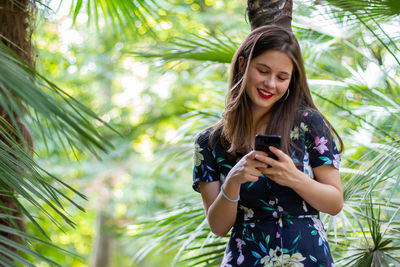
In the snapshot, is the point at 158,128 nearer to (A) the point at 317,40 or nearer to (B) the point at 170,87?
(B) the point at 170,87

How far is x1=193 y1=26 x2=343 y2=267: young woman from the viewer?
4.45 feet

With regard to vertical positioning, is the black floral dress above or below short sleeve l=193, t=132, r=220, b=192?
below

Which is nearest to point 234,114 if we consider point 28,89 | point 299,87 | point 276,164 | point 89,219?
point 299,87

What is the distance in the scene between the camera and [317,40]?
2.74 m

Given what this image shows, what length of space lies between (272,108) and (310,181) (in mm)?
291

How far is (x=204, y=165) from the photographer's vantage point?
153 cm

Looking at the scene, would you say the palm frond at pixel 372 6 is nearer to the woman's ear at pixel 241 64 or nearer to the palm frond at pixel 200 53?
the woman's ear at pixel 241 64

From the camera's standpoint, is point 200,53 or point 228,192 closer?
point 228,192

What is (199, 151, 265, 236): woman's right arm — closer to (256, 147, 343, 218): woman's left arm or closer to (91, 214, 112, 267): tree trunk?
(256, 147, 343, 218): woman's left arm

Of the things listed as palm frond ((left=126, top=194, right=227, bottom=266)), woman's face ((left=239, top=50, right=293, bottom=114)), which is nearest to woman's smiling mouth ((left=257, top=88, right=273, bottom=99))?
woman's face ((left=239, top=50, right=293, bottom=114))

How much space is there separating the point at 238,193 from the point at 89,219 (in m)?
9.31

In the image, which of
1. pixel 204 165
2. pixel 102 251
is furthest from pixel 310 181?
pixel 102 251

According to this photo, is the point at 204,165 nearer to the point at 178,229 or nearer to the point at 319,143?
the point at 319,143

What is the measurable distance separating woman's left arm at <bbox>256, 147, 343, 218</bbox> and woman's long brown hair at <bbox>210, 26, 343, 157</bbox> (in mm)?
123
